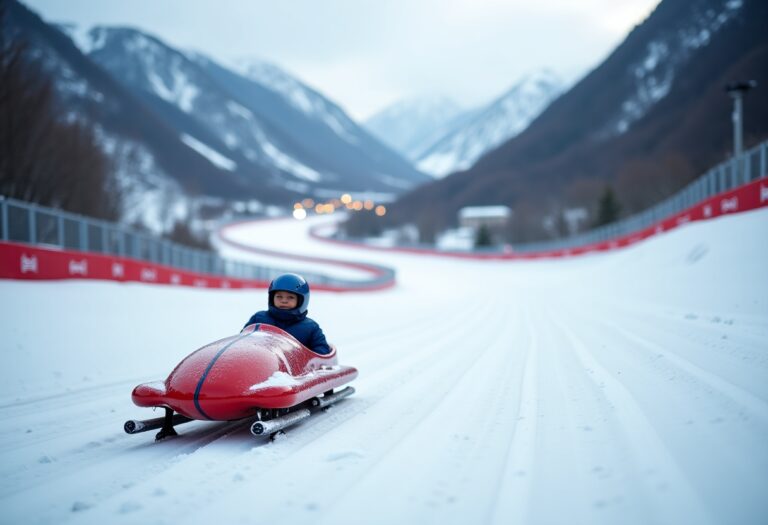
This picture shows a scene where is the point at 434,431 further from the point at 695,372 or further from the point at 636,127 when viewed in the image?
the point at 636,127

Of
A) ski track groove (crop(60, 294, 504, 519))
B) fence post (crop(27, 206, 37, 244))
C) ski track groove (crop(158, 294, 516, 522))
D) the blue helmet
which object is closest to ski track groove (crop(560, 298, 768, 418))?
ski track groove (crop(158, 294, 516, 522))

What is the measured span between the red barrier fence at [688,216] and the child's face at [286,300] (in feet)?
41.3

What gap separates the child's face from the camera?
6.39 meters

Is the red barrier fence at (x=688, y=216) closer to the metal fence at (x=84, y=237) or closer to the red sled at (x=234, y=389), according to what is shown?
the red sled at (x=234, y=389)

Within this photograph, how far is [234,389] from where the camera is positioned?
4.80 m

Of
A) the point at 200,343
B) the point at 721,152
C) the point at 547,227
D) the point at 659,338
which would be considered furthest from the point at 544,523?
the point at 547,227

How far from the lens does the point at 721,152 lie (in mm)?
72500

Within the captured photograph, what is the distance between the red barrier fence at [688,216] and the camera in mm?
14974

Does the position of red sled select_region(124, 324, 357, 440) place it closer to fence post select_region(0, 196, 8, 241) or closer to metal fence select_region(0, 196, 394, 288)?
fence post select_region(0, 196, 8, 241)

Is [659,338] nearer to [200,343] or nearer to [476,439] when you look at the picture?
[476,439]

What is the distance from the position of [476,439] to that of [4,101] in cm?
2678

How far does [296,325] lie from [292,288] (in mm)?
440

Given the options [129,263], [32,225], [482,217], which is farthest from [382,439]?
[482,217]

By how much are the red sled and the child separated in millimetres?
731
